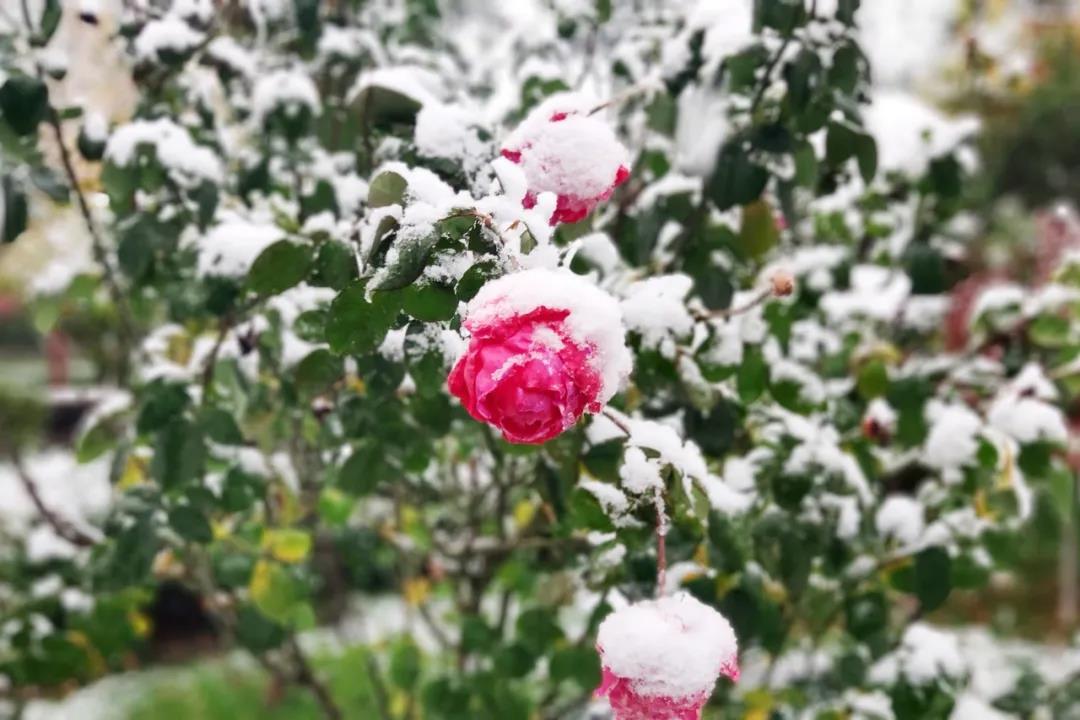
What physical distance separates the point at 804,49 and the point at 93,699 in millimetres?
4050

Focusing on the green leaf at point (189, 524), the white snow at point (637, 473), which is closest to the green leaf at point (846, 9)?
the white snow at point (637, 473)

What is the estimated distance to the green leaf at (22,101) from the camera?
4.01 feet

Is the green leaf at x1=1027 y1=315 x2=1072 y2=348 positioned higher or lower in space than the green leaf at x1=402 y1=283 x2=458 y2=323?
lower

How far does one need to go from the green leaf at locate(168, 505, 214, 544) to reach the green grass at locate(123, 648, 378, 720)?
7.25 feet

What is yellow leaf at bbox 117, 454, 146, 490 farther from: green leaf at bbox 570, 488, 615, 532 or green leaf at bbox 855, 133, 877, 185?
green leaf at bbox 855, 133, 877, 185

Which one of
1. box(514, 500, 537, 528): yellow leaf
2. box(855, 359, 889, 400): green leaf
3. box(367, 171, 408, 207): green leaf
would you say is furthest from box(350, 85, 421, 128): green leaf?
box(514, 500, 537, 528): yellow leaf

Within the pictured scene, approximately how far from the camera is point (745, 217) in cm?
143

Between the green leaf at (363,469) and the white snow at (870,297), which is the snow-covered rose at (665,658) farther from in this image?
the white snow at (870,297)

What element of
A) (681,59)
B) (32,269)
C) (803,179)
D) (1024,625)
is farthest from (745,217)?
(32,269)

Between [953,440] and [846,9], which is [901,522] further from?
[846,9]

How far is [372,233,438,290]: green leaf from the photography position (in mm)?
739

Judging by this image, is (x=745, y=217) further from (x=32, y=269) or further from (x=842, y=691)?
(x=32, y=269)

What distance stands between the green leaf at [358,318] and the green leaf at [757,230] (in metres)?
0.74

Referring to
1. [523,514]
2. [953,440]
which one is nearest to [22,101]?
[523,514]
